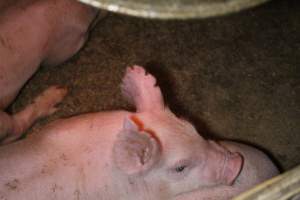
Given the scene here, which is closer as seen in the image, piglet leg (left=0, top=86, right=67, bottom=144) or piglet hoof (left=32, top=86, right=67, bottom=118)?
piglet leg (left=0, top=86, right=67, bottom=144)

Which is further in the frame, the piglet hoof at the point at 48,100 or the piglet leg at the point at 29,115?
the piglet hoof at the point at 48,100

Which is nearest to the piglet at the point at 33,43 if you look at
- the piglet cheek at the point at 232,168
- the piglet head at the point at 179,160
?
the piglet head at the point at 179,160

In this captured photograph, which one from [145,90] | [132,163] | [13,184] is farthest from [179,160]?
[13,184]

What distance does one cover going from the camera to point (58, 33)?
9.64 ft

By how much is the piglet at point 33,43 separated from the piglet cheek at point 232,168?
128cm

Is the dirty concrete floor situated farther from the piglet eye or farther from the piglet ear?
the piglet ear

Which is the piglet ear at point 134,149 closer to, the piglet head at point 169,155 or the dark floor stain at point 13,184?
the piglet head at point 169,155

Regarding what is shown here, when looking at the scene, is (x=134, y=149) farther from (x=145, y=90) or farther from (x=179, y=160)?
(x=145, y=90)

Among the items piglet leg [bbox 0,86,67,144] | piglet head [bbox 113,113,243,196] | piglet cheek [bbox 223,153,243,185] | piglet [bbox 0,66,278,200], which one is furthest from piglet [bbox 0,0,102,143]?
piglet cheek [bbox 223,153,243,185]

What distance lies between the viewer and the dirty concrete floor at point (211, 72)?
3.07 meters

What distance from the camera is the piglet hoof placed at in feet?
9.91

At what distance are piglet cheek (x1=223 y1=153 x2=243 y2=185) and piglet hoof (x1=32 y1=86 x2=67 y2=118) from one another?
4.16ft

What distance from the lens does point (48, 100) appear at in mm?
3047

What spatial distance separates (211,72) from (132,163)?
1287 millimetres
